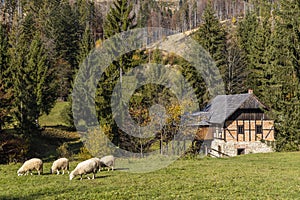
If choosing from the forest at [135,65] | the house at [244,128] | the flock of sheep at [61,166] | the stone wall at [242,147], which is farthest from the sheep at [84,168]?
the stone wall at [242,147]

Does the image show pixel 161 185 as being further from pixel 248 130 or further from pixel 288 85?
pixel 248 130

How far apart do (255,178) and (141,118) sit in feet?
59.5

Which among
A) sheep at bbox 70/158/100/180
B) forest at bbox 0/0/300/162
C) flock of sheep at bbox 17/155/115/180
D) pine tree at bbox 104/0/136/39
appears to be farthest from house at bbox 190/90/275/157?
sheep at bbox 70/158/100/180

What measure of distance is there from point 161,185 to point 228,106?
1138 inches

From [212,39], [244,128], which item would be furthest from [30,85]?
[212,39]

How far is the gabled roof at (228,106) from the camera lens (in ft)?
135

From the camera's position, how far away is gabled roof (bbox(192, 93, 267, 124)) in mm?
41031

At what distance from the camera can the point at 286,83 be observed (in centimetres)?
3784

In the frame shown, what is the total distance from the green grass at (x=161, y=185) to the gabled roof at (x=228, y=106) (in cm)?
2236

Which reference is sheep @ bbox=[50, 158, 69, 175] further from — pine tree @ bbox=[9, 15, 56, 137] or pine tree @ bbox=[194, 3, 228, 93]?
pine tree @ bbox=[194, 3, 228, 93]

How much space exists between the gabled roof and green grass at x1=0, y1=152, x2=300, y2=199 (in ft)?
73.4

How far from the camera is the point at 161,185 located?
14.6 metres

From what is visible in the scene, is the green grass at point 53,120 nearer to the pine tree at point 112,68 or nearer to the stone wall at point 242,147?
the pine tree at point 112,68

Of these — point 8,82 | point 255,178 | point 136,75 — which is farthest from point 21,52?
point 255,178
